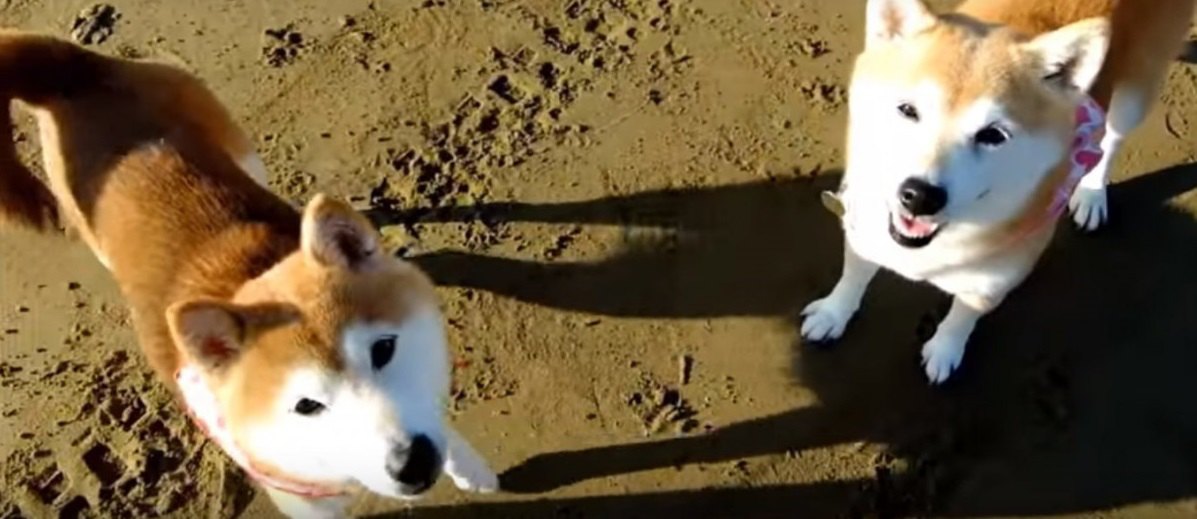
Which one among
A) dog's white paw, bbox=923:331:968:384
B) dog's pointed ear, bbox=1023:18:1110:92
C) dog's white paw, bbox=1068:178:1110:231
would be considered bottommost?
dog's white paw, bbox=923:331:968:384

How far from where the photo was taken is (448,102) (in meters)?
4.44

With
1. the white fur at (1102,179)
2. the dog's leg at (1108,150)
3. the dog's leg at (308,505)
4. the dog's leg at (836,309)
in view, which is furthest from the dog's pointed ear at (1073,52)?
the dog's leg at (308,505)

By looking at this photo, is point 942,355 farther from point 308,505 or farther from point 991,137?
point 308,505

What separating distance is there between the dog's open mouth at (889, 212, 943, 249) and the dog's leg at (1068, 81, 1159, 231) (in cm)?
79

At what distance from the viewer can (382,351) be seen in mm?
2637

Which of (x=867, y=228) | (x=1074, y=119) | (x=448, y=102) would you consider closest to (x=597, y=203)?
(x=448, y=102)

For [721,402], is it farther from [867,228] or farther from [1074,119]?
[1074,119]

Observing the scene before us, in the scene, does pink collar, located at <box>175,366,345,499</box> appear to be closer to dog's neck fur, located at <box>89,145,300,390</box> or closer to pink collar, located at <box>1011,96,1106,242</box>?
dog's neck fur, located at <box>89,145,300,390</box>

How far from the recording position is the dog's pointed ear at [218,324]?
2.56 meters

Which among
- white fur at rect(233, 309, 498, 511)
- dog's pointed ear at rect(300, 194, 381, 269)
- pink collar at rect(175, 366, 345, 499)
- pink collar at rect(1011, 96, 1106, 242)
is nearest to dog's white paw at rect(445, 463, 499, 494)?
pink collar at rect(175, 366, 345, 499)

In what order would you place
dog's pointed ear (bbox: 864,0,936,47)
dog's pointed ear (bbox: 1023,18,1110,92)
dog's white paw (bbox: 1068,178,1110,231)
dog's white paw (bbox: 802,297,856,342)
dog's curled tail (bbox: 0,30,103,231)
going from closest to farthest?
dog's pointed ear (bbox: 1023,18,1110,92) < dog's pointed ear (bbox: 864,0,936,47) < dog's curled tail (bbox: 0,30,103,231) < dog's white paw (bbox: 802,297,856,342) < dog's white paw (bbox: 1068,178,1110,231)

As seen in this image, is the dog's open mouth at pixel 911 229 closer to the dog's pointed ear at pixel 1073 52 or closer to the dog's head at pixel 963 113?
the dog's head at pixel 963 113

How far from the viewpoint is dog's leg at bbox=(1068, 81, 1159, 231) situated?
11.8 ft

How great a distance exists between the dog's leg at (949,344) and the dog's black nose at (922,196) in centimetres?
83
